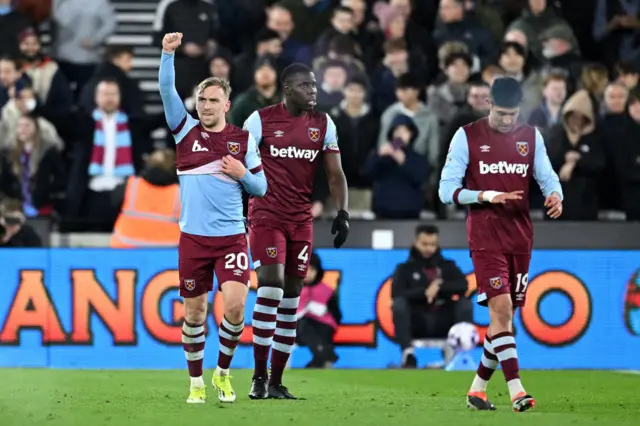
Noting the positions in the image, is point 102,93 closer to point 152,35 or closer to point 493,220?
point 152,35

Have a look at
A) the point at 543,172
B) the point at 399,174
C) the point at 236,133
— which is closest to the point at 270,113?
the point at 236,133

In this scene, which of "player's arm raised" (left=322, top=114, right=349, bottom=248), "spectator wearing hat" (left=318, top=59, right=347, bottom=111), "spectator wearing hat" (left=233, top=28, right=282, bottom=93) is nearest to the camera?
"player's arm raised" (left=322, top=114, right=349, bottom=248)

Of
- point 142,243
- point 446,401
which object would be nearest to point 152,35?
point 142,243

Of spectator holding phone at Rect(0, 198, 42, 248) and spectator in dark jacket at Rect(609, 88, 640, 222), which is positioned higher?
spectator in dark jacket at Rect(609, 88, 640, 222)

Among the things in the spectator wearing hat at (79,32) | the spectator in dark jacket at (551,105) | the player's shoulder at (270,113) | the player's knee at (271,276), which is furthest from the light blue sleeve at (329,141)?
the spectator wearing hat at (79,32)

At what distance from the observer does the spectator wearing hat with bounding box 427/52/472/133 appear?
17.0 metres

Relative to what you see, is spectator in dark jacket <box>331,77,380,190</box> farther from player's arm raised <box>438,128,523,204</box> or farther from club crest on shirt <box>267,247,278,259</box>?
player's arm raised <box>438,128,523,204</box>

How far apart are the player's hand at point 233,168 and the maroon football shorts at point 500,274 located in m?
1.71

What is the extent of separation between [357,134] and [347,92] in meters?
0.53

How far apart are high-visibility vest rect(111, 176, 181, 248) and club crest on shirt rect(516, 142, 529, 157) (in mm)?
6474

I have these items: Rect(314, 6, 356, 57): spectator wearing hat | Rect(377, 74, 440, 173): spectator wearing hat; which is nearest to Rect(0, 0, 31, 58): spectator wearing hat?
Rect(314, 6, 356, 57): spectator wearing hat

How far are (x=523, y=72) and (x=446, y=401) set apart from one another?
7876mm

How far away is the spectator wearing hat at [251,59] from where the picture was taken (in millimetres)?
17000

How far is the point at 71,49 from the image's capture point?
18.4 m
